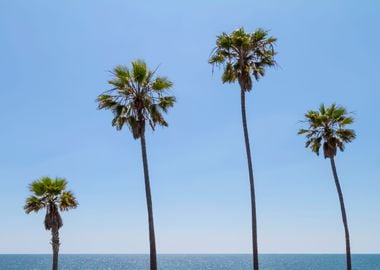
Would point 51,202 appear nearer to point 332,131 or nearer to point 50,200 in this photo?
point 50,200

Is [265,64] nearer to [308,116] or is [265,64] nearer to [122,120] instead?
[308,116]

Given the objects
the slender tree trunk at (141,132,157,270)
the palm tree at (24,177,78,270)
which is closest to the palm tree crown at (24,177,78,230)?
the palm tree at (24,177,78,270)

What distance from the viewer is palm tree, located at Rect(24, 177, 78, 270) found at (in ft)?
112

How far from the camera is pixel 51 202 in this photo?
34406mm

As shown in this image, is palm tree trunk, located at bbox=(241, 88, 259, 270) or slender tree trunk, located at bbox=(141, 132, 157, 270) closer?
slender tree trunk, located at bbox=(141, 132, 157, 270)

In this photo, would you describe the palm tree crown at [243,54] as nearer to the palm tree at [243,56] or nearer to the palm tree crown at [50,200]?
the palm tree at [243,56]

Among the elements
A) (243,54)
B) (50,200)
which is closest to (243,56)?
(243,54)

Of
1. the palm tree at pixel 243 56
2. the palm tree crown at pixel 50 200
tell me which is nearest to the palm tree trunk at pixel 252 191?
the palm tree at pixel 243 56

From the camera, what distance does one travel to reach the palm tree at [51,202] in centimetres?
3403

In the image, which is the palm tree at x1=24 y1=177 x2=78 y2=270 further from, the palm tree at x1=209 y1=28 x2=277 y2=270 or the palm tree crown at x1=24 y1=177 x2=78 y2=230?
the palm tree at x1=209 y1=28 x2=277 y2=270

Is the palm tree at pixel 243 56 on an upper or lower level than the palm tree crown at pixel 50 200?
upper

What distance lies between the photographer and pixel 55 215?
113ft

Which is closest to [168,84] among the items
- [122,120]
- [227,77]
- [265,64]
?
[122,120]

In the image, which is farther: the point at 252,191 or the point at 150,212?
the point at 252,191
